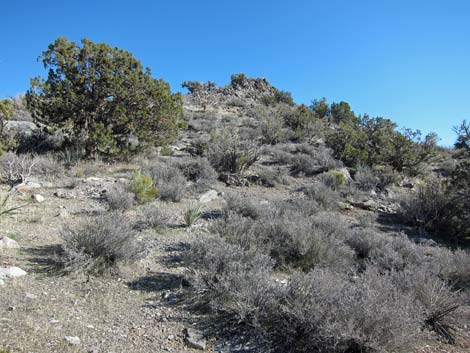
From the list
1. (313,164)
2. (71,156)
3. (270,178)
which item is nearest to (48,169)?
(71,156)

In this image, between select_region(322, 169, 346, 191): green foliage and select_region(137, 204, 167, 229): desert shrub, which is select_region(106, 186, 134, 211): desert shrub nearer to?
select_region(137, 204, 167, 229): desert shrub

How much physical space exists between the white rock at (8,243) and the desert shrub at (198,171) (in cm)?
481

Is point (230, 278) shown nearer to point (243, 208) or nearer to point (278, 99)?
point (243, 208)

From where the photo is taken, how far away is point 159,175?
8266mm

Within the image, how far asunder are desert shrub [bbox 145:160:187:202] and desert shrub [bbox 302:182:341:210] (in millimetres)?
3388

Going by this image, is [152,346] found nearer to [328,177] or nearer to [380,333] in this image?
[380,333]

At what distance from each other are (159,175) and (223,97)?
2082 centimetres

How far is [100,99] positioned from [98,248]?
6936 mm

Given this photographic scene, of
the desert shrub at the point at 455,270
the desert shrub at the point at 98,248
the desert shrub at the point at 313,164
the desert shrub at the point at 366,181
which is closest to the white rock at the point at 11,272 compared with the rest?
the desert shrub at the point at 98,248

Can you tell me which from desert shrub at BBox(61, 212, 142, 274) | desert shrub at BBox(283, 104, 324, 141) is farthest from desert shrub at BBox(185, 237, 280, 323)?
desert shrub at BBox(283, 104, 324, 141)

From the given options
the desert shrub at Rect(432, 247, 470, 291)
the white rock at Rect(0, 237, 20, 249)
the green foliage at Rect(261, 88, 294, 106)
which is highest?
the green foliage at Rect(261, 88, 294, 106)

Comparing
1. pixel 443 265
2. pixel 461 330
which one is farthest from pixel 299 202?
pixel 461 330

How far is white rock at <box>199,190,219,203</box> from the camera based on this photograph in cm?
768

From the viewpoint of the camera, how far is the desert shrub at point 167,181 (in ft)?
24.2
